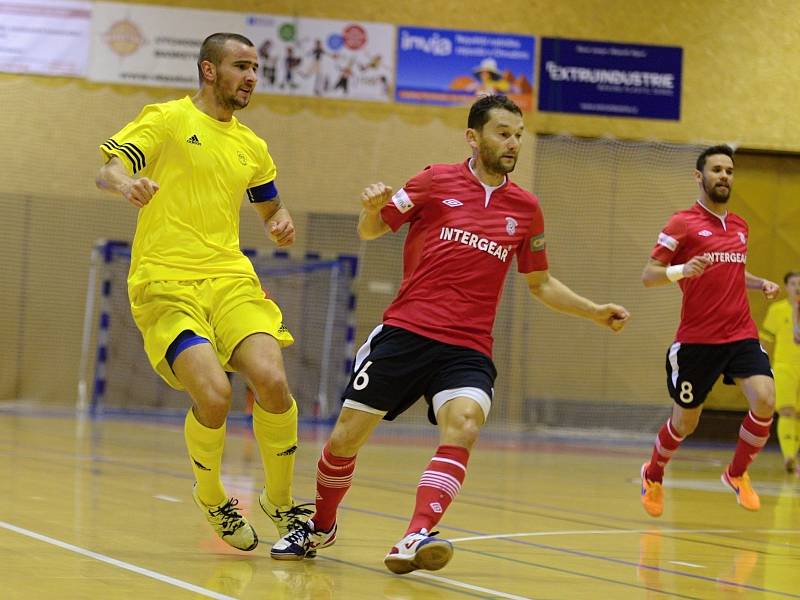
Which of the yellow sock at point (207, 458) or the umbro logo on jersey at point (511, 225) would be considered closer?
the yellow sock at point (207, 458)

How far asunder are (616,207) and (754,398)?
10912 millimetres

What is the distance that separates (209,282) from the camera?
17.7 feet

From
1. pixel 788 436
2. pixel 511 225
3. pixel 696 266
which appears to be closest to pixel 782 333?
pixel 788 436

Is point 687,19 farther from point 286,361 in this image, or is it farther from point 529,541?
point 529,541

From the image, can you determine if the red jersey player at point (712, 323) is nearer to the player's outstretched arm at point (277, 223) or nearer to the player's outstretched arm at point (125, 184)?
the player's outstretched arm at point (277, 223)

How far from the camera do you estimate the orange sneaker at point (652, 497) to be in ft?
26.2

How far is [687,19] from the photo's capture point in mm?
18984

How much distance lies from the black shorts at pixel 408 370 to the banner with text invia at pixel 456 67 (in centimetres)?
1346

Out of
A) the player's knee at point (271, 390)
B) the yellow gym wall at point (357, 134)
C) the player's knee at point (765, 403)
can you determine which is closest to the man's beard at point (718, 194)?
the player's knee at point (765, 403)

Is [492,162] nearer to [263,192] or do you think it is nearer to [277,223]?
[277,223]

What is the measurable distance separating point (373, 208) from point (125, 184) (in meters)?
1.01

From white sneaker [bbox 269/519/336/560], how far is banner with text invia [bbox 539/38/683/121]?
13.9 metres

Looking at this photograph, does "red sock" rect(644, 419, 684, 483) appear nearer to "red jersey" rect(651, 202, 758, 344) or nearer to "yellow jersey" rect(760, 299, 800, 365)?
"red jersey" rect(651, 202, 758, 344)

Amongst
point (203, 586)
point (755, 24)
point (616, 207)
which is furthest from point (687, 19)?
point (203, 586)
